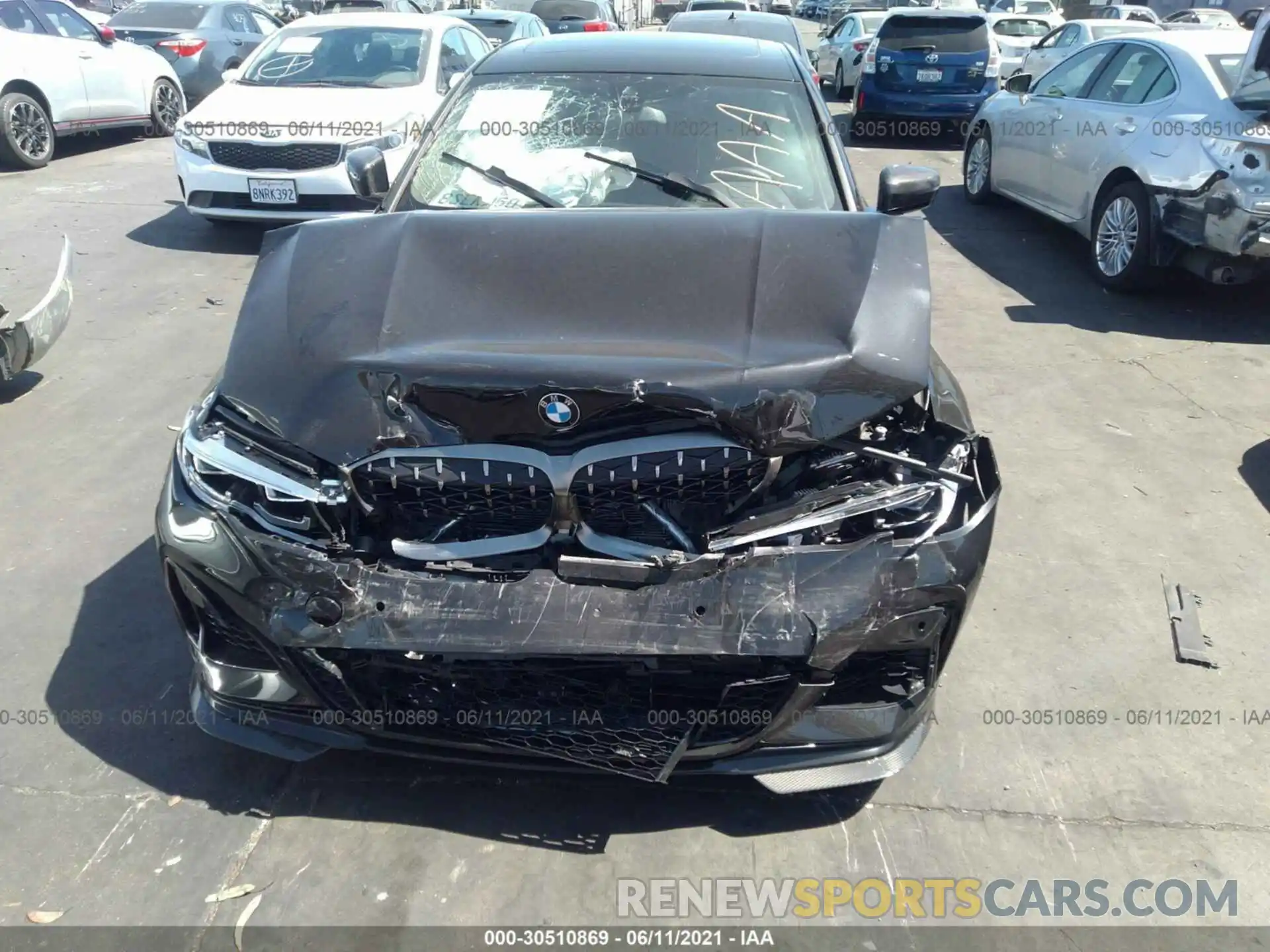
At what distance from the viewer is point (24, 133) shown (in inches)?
414

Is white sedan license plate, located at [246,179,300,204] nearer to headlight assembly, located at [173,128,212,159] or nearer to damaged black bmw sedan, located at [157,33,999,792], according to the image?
headlight assembly, located at [173,128,212,159]

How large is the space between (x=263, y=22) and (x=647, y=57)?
13594mm

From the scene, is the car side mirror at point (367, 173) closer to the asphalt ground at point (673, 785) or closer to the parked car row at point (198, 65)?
the parked car row at point (198, 65)

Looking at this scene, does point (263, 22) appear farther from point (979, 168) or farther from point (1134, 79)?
point (1134, 79)

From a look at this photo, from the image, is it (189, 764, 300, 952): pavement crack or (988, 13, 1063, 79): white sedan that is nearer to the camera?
(189, 764, 300, 952): pavement crack

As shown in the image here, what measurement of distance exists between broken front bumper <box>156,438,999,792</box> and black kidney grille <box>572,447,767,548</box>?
7.1 inches

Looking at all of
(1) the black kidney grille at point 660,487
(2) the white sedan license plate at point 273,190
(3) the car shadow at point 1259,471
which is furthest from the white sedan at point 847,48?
(1) the black kidney grille at point 660,487

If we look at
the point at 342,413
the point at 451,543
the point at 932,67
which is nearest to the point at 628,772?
the point at 451,543

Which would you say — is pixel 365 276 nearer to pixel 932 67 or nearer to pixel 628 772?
pixel 628 772

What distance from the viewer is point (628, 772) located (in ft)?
7.98

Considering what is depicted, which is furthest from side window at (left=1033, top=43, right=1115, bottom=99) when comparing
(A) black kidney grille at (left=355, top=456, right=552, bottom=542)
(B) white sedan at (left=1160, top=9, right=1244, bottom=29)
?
(B) white sedan at (left=1160, top=9, right=1244, bottom=29)

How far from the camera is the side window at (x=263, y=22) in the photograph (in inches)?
601

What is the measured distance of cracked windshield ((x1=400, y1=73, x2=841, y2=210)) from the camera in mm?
3707

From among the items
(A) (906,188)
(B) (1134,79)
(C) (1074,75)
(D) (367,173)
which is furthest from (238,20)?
(A) (906,188)
